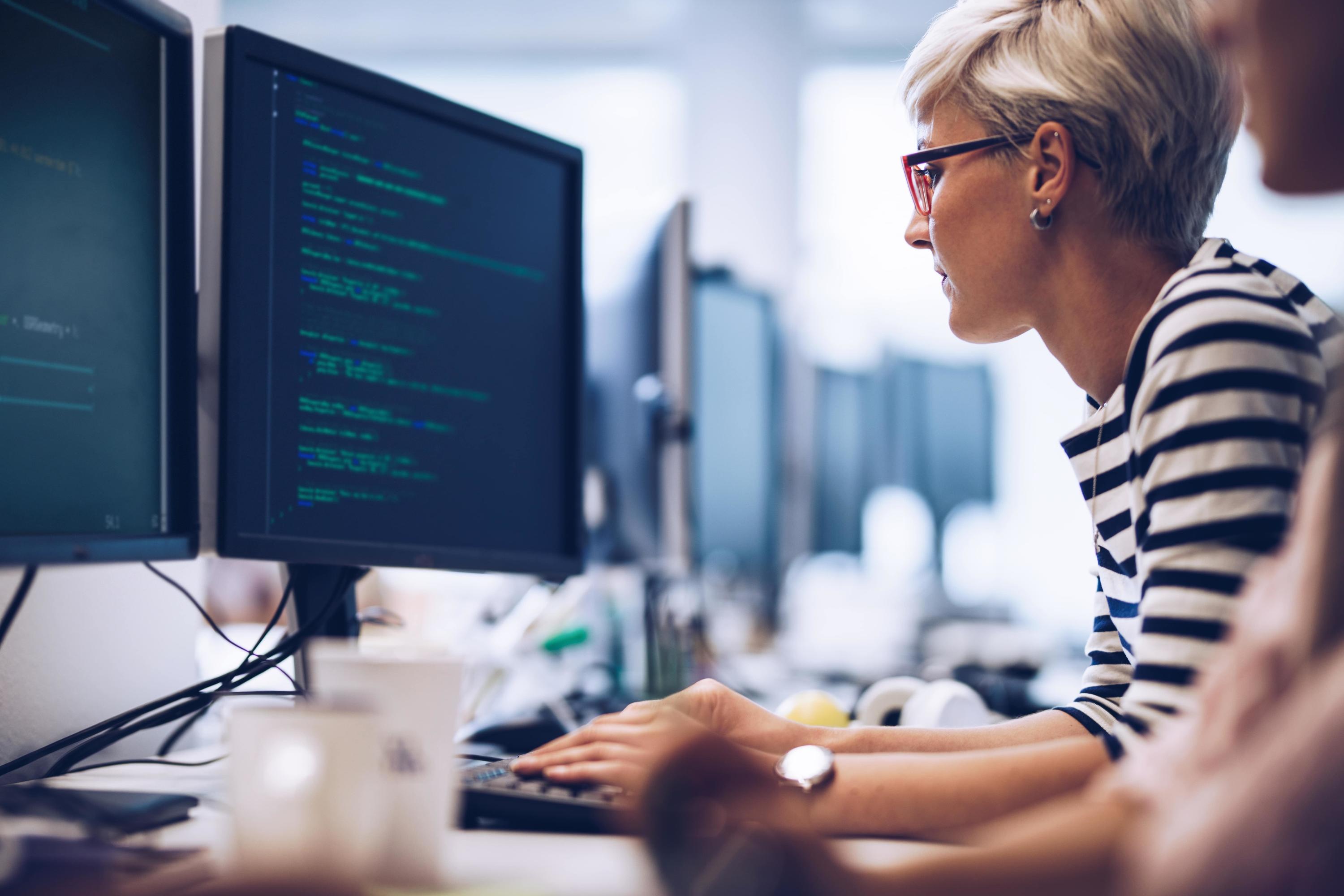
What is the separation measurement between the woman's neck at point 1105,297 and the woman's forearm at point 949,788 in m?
0.38

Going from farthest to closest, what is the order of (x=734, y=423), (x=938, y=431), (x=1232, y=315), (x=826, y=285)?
(x=826, y=285) → (x=938, y=431) → (x=734, y=423) → (x=1232, y=315)

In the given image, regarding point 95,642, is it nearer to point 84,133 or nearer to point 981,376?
point 84,133

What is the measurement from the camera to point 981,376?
3.15m

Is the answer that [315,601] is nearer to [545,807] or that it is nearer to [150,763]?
[150,763]

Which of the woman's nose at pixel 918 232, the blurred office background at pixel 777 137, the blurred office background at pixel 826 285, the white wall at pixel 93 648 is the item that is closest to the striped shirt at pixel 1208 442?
the woman's nose at pixel 918 232

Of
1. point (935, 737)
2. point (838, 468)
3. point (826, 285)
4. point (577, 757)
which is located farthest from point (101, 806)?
point (826, 285)

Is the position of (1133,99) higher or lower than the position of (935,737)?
higher

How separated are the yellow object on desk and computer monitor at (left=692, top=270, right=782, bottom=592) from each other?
25.3 inches

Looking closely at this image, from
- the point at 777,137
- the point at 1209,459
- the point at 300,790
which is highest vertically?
the point at 777,137

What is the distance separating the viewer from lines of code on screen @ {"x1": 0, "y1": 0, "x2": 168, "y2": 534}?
28.0 inches

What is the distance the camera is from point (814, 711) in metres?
1.03

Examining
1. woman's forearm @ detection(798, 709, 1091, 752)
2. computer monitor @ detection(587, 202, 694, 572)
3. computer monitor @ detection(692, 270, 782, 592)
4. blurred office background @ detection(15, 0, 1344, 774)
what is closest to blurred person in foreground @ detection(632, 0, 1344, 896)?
woman's forearm @ detection(798, 709, 1091, 752)

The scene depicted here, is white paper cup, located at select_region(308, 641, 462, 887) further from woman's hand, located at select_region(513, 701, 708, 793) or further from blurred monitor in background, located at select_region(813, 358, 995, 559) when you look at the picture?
blurred monitor in background, located at select_region(813, 358, 995, 559)

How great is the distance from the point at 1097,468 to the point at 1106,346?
112 mm
